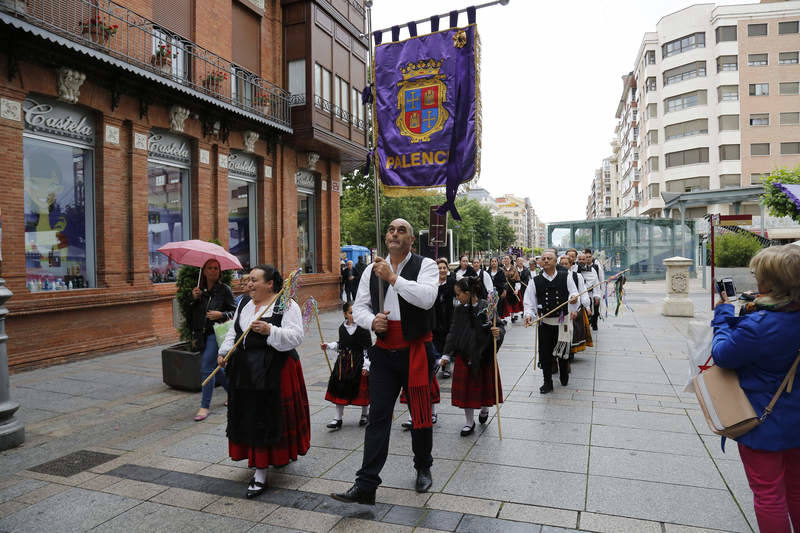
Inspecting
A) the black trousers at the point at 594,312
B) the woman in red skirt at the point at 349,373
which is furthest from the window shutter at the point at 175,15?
the black trousers at the point at 594,312

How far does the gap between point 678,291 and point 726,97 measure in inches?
1667

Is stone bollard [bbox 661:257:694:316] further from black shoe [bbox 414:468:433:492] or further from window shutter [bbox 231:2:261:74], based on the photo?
black shoe [bbox 414:468:433:492]

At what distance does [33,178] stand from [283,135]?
26.5 ft

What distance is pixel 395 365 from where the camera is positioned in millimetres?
4043

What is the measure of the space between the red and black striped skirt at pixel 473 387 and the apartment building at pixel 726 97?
47.6 m

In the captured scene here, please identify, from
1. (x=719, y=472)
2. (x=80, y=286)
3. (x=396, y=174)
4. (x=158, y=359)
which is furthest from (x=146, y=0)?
(x=719, y=472)

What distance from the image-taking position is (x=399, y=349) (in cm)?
403

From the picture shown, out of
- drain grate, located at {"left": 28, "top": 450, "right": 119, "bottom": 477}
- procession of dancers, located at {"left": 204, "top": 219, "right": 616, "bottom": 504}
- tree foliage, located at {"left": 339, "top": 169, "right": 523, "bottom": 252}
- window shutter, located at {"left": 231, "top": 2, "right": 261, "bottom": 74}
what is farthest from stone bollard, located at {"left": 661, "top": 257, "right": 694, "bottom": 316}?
drain grate, located at {"left": 28, "top": 450, "right": 119, "bottom": 477}

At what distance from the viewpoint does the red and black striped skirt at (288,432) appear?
4.16 m

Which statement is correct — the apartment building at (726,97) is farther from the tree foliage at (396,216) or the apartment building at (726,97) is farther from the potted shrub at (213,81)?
the potted shrub at (213,81)

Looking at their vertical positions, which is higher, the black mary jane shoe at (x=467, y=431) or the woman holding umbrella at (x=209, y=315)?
the woman holding umbrella at (x=209, y=315)

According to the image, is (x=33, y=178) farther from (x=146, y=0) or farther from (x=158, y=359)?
(x=146, y=0)

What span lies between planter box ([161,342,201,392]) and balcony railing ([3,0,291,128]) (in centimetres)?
624

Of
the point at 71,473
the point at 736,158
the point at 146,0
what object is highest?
the point at 736,158
